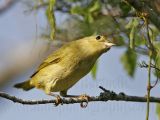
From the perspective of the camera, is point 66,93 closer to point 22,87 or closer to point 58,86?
point 58,86

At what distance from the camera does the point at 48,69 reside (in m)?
5.63

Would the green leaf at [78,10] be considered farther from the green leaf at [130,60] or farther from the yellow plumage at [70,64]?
the green leaf at [130,60]

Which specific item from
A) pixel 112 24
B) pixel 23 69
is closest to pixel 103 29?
pixel 112 24

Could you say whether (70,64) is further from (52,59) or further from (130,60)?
(130,60)

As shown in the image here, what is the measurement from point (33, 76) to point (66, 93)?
599mm

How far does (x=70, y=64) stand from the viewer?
5.29 m

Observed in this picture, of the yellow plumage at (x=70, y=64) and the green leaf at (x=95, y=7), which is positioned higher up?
the green leaf at (x=95, y=7)

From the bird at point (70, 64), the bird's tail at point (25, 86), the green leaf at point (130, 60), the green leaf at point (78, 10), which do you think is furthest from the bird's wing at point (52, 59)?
the green leaf at point (130, 60)

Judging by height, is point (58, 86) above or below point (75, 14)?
below

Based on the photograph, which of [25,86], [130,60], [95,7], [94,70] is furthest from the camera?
[25,86]

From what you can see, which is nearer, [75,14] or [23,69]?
[75,14]

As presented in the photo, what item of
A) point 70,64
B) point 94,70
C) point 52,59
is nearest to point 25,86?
point 52,59

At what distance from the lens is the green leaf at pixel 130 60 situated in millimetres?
5785

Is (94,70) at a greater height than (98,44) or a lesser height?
lesser
